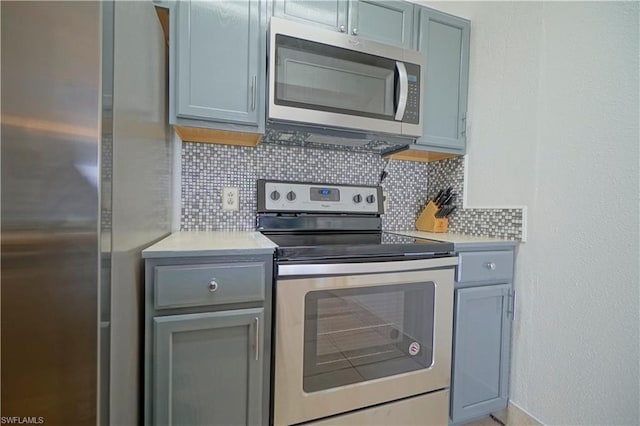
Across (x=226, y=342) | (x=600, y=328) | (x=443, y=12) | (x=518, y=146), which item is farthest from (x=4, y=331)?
(x=443, y=12)

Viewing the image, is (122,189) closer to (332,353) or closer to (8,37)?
(8,37)

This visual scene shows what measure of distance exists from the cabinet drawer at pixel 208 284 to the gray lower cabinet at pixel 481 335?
91cm

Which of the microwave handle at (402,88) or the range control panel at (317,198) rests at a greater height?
the microwave handle at (402,88)

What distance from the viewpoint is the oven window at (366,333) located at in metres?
1.05

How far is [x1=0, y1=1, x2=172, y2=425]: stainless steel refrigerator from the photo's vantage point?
21.4 inches

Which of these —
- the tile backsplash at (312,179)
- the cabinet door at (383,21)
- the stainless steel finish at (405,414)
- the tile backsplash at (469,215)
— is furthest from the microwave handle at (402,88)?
the stainless steel finish at (405,414)

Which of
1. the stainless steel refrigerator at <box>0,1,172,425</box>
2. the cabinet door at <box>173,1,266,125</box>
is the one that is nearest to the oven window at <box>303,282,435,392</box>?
the stainless steel refrigerator at <box>0,1,172,425</box>

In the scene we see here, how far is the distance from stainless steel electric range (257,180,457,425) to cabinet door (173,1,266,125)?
25.1 inches

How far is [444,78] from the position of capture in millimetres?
1543

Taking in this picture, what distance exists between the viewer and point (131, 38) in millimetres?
734

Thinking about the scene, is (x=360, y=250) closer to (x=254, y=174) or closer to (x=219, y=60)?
(x=254, y=174)

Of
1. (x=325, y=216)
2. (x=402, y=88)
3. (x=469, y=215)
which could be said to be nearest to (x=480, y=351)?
(x=469, y=215)

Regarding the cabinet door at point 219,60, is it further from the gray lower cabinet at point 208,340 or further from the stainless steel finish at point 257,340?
the stainless steel finish at point 257,340

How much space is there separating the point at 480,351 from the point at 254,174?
1422mm
